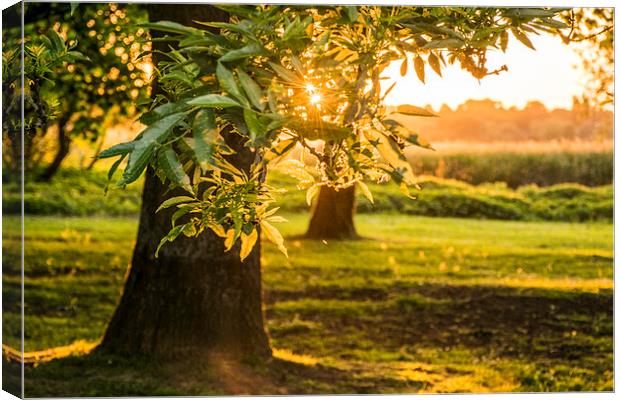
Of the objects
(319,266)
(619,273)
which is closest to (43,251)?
(319,266)

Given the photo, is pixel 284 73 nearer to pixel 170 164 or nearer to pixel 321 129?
pixel 321 129

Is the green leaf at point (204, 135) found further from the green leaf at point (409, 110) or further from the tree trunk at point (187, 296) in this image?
the tree trunk at point (187, 296)

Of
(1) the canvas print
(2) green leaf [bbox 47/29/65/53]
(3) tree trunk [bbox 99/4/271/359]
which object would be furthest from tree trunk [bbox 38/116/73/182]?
(2) green leaf [bbox 47/29/65/53]

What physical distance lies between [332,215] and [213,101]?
10862 millimetres

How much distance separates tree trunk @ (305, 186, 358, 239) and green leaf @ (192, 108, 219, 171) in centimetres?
1060

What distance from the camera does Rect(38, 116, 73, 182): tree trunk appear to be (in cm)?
1330

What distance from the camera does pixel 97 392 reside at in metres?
6.08

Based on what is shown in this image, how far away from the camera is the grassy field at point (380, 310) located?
6238 mm

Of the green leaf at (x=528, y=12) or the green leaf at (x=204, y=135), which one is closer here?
the green leaf at (x=204, y=135)

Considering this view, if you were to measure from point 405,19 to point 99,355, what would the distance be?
4432 mm

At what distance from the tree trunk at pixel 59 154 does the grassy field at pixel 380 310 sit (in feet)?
2.09

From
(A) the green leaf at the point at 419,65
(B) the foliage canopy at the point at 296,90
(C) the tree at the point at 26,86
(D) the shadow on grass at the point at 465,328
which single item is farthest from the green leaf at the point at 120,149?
(D) the shadow on grass at the point at 465,328

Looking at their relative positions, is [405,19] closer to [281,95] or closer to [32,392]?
[281,95]

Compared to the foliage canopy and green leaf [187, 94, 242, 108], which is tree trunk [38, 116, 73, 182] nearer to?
the foliage canopy
